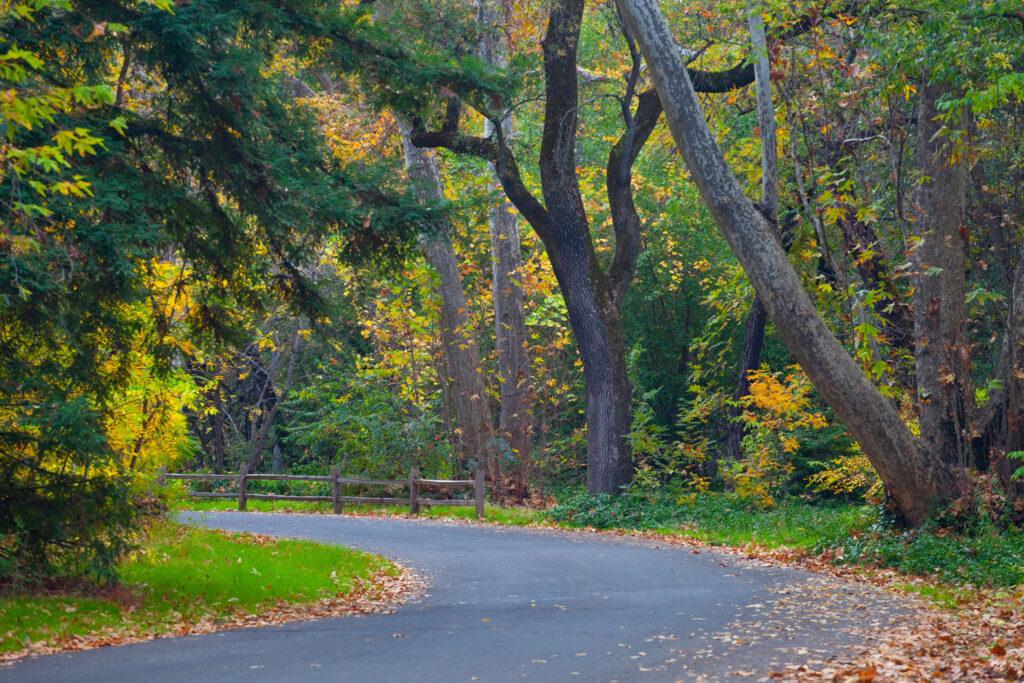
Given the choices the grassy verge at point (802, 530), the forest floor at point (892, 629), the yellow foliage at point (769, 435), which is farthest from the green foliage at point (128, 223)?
the yellow foliage at point (769, 435)

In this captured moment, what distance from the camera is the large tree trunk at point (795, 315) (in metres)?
13.5

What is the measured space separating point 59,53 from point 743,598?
9.07m

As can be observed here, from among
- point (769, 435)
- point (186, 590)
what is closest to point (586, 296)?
point (769, 435)

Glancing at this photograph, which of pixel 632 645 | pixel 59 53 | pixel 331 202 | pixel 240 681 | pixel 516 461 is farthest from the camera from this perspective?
pixel 516 461

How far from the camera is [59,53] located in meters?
9.68

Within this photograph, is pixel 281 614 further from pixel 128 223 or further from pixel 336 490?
pixel 336 490

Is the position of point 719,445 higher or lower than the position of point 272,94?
lower

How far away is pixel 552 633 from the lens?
890 cm

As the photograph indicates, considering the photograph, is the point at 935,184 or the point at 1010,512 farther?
the point at 935,184

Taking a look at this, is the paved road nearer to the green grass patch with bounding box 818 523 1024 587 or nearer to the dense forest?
the green grass patch with bounding box 818 523 1024 587

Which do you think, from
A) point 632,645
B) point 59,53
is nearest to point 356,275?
point 59,53

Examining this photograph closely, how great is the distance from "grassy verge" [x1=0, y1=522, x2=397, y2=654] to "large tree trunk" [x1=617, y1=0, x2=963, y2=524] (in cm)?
665

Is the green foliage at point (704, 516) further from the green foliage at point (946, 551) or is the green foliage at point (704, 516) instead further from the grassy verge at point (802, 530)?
the green foliage at point (946, 551)

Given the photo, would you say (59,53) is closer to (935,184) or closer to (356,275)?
(356,275)
